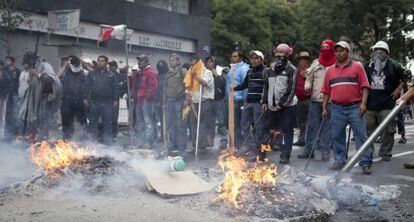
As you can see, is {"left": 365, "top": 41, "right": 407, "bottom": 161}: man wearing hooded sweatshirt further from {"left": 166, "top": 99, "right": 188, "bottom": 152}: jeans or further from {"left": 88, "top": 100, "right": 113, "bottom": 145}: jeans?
{"left": 88, "top": 100, "right": 113, "bottom": 145}: jeans

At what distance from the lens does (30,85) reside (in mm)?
10633

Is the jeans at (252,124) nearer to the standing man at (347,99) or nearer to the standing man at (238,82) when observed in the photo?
the standing man at (238,82)

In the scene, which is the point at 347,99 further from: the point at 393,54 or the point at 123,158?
the point at 393,54

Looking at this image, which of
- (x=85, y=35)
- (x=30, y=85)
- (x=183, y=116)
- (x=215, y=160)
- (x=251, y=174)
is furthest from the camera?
(x=85, y=35)

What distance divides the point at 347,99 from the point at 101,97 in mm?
5519

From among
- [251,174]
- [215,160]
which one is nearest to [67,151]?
[251,174]

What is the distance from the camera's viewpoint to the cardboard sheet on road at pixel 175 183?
5.12 meters

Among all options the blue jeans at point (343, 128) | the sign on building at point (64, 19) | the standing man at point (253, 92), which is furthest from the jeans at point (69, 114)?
the blue jeans at point (343, 128)

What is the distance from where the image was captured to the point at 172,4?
2445 cm

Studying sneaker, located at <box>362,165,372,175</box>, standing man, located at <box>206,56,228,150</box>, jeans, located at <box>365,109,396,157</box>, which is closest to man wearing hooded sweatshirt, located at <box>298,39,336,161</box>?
jeans, located at <box>365,109,396,157</box>

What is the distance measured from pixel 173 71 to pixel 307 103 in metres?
2.77

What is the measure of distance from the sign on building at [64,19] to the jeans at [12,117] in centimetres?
256

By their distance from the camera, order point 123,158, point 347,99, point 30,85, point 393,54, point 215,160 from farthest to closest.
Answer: point 393,54 < point 30,85 < point 215,160 < point 347,99 < point 123,158

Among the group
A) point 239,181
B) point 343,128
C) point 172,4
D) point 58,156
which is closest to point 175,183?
point 239,181
